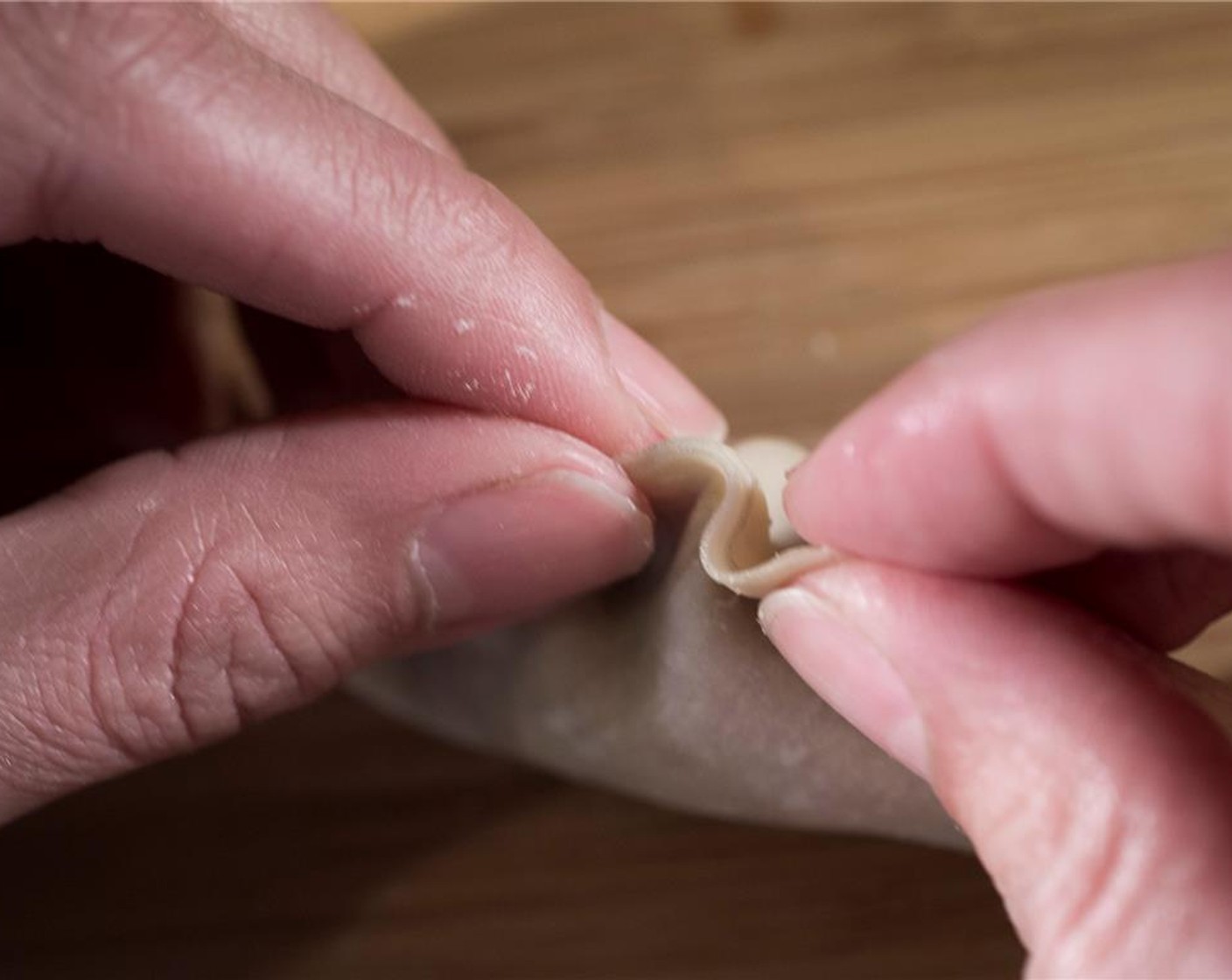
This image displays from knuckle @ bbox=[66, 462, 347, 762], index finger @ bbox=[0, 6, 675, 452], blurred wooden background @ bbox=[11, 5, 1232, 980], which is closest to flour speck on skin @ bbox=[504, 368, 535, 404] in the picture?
index finger @ bbox=[0, 6, 675, 452]

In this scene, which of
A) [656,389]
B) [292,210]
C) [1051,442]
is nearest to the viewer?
[1051,442]

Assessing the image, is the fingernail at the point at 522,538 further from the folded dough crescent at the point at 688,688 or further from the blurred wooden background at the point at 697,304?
the blurred wooden background at the point at 697,304

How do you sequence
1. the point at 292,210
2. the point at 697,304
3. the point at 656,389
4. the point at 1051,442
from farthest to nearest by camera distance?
the point at 697,304
the point at 656,389
the point at 292,210
the point at 1051,442

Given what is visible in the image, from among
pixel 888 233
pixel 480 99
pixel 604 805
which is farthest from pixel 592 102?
pixel 604 805

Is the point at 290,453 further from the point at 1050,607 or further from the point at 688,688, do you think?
the point at 1050,607

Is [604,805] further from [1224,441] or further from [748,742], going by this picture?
[1224,441]

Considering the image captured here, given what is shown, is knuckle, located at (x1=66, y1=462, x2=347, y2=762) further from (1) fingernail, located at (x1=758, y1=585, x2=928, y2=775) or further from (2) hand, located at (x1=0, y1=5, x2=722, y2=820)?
(1) fingernail, located at (x1=758, y1=585, x2=928, y2=775)

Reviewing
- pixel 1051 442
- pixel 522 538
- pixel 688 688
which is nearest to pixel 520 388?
pixel 522 538
